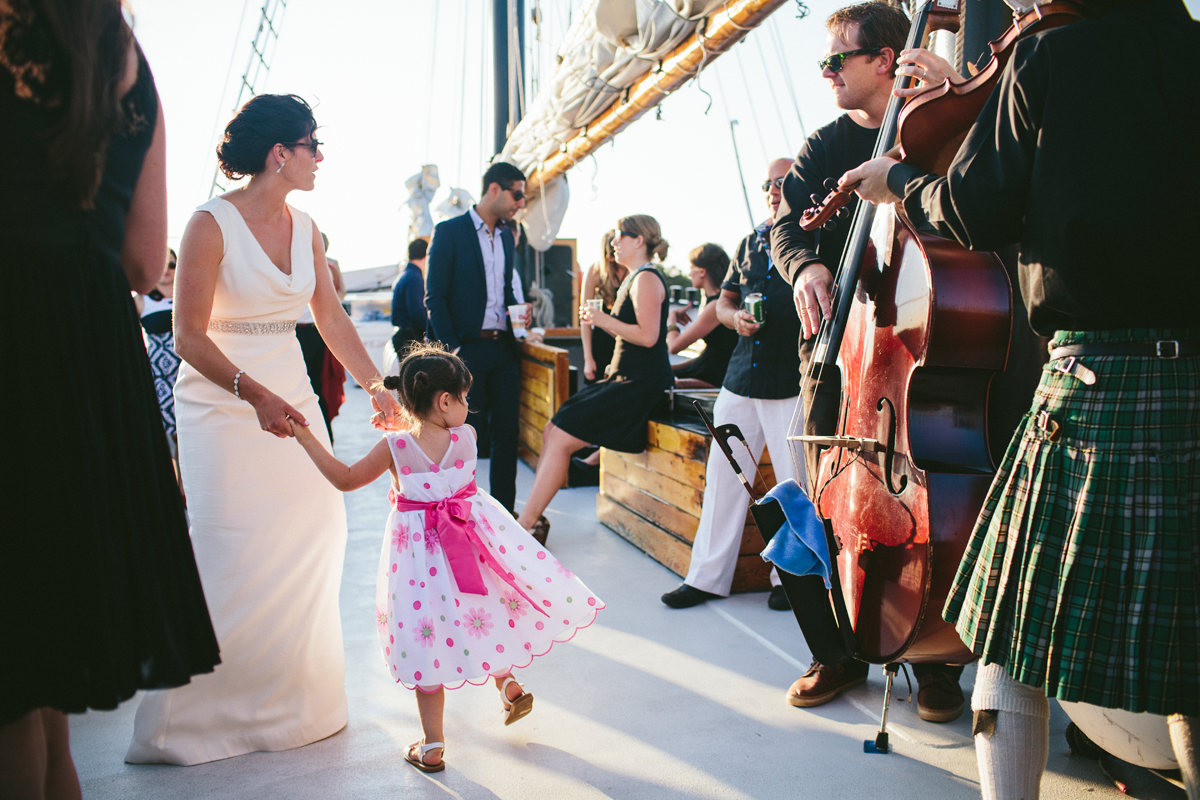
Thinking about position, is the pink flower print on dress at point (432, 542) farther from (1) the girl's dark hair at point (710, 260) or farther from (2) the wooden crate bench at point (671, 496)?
(1) the girl's dark hair at point (710, 260)

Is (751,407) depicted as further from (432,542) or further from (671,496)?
(432,542)

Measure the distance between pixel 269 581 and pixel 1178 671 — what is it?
184cm

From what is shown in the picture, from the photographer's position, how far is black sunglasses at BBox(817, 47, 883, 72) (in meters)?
2.08

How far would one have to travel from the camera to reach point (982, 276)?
1.67 metres

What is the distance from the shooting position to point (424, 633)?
74.0 inches

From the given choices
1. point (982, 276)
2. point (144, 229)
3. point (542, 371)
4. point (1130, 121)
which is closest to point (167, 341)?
point (542, 371)

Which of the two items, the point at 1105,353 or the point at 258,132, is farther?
the point at 258,132

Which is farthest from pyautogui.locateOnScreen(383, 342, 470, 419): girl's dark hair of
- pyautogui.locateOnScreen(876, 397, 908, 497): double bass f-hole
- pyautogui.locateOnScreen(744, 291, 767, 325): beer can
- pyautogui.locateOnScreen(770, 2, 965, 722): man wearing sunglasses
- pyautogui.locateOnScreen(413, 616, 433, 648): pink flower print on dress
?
pyautogui.locateOnScreen(744, 291, 767, 325): beer can

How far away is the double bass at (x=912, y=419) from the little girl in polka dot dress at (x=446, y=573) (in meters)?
0.66

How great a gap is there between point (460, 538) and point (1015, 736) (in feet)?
4.00

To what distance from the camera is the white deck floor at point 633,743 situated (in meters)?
1.78

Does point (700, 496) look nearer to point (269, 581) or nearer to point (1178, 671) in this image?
point (269, 581)

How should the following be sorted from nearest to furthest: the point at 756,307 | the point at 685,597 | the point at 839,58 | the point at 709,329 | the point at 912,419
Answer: the point at 912,419 → the point at 839,58 → the point at 756,307 → the point at 685,597 → the point at 709,329

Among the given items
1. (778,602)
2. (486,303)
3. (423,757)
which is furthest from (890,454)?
(486,303)
